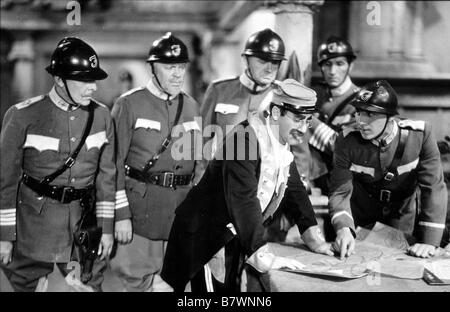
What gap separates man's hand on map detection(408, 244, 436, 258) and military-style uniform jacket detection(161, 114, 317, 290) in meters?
0.60

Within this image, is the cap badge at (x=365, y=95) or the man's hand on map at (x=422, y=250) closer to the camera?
the man's hand on map at (x=422, y=250)

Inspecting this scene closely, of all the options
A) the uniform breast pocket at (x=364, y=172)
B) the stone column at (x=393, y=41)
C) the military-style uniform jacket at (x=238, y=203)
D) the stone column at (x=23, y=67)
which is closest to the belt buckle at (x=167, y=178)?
the military-style uniform jacket at (x=238, y=203)

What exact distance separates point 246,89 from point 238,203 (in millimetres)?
1762

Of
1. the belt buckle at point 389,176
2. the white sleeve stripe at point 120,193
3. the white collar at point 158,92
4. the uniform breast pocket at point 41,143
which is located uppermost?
the white collar at point 158,92

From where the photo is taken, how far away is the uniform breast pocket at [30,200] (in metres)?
3.70

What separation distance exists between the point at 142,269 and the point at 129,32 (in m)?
9.55

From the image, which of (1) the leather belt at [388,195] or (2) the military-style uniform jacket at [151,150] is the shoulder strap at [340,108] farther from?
(2) the military-style uniform jacket at [151,150]

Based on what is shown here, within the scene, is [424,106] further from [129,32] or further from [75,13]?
[129,32]

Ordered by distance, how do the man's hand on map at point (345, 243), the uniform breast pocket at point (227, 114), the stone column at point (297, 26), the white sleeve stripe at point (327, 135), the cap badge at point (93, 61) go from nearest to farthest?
1. the man's hand on map at point (345, 243)
2. the cap badge at point (93, 61)
3. the white sleeve stripe at point (327, 135)
4. the uniform breast pocket at point (227, 114)
5. the stone column at point (297, 26)

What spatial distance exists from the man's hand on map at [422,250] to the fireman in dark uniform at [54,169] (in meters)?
1.98

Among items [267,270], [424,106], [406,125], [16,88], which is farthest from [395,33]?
[16,88]

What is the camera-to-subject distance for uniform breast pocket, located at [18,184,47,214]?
3.70m

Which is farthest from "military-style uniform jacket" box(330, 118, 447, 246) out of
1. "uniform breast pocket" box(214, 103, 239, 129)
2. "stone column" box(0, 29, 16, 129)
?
"stone column" box(0, 29, 16, 129)

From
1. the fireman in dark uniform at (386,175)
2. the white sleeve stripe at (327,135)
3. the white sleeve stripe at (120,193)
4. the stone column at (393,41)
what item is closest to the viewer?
the fireman in dark uniform at (386,175)
